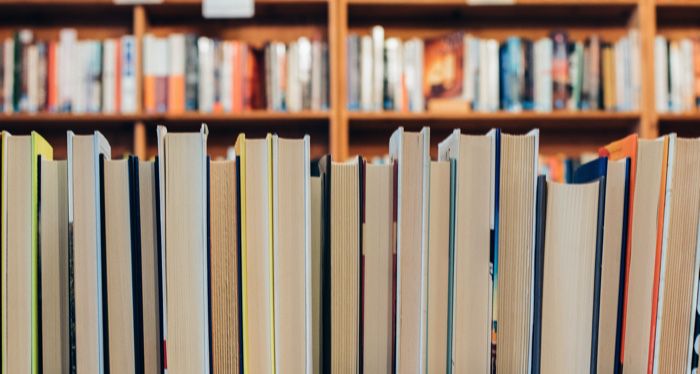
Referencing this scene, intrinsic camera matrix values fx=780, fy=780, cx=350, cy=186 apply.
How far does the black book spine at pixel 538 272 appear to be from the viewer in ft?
1.79

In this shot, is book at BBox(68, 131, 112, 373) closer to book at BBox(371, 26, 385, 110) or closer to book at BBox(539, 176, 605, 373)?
book at BBox(539, 176, 605, 373)

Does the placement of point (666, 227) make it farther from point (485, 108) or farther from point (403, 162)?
point (485, 108)

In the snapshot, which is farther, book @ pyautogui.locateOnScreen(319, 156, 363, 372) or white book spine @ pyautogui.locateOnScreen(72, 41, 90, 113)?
white book spine @ pyautogui.locateOnScreen(72, 41, 90, 113)

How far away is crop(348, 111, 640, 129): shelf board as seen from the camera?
2.54m

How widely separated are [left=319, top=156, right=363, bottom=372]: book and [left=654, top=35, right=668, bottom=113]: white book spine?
7.34 feet

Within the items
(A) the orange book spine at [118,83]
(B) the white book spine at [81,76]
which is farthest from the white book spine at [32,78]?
(A) the orange book spine at [118,83]

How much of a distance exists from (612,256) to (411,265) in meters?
0.15

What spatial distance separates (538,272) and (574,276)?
0.02 metres

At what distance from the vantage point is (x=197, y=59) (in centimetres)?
255

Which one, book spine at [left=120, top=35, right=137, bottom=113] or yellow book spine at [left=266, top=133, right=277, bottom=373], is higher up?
book spine at [left=120, top=35, right=137, bottom=113]

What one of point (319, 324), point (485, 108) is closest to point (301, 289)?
point (319, 324)

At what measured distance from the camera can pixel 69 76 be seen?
254 centimetres

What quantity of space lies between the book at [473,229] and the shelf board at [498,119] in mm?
1994

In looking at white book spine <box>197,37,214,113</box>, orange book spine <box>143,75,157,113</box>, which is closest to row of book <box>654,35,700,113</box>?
white book spine <box>197,37,214,113</box>
